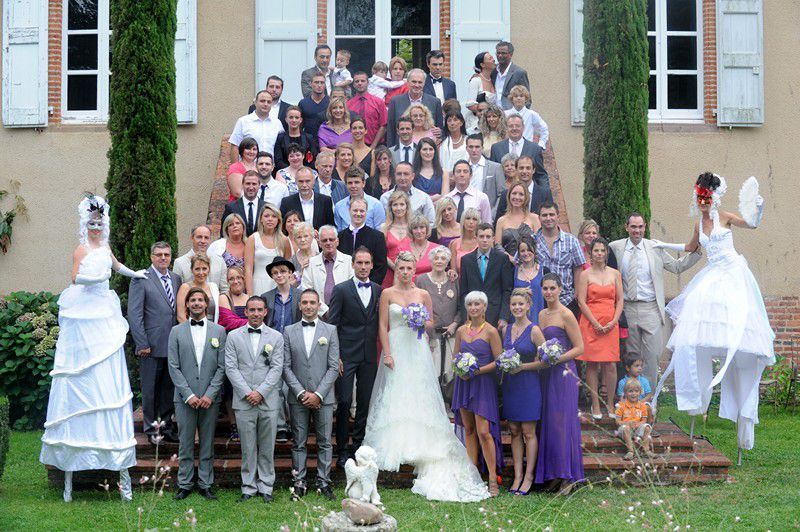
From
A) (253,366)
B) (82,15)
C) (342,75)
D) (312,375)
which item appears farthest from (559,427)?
(82,15)

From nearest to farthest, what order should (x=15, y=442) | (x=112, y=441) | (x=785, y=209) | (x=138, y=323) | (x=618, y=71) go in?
(x=112, y=441) < (x=138, y=323) < (x=15, y=442) < (x=618, y=71) < (x=785, y=209)

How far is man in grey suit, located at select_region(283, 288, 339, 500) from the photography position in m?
10.2

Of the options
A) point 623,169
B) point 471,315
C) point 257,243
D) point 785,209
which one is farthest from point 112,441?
point 785,209

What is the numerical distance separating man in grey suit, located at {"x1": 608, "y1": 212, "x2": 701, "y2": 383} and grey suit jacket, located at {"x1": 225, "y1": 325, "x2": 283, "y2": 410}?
12.0 feet

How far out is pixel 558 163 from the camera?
15766 millimetres

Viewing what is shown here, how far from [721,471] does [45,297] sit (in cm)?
774

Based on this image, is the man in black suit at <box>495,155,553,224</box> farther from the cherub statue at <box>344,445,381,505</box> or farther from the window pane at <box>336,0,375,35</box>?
the window pane at <box>336,0,375,35</box>

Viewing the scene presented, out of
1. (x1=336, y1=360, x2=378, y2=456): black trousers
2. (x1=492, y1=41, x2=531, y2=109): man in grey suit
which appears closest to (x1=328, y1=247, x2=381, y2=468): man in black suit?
(x1=336, y1=360, x2=378, y2=456): black trousers

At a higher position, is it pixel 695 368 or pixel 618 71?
pixel 618 71

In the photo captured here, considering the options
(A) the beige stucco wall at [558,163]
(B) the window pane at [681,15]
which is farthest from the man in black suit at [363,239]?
(B) the window pane at [681,15]

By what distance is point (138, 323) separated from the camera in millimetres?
10797

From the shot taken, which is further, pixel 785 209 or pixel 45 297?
pixel 785 209

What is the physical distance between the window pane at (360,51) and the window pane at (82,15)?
3202mm

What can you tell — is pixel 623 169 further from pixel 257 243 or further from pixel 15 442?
pixel 15 442
